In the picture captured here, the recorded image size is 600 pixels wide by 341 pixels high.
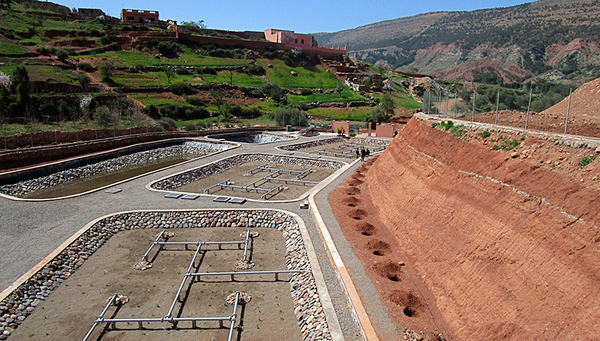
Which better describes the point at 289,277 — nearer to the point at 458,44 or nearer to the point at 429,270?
the point at 429,270

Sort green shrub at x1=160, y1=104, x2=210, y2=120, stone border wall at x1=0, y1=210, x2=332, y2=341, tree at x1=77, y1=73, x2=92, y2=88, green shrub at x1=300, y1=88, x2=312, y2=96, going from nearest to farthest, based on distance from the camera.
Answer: stone border wall at x1=0, y1=210, x2=332, y2=341 → tree at x1=77, y1=73, x2=92, y2=88 → green shrub at x1=160, y1=104, x2=210, y2=120 → green shrub at x1=300, y1=88, x2=312, y2=96

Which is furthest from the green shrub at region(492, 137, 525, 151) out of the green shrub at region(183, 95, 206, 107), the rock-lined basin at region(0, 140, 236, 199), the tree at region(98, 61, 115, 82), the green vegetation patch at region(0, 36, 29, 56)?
the green vegetation patch at region(0, 36, 29, 56)

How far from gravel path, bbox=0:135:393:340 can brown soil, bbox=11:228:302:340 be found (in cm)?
139

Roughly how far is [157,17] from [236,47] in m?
21.8

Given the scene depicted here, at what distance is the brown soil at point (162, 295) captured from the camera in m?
9.45

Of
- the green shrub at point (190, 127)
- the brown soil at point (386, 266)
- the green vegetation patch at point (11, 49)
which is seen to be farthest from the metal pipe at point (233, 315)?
the green vegetation patch at point (11, 49)

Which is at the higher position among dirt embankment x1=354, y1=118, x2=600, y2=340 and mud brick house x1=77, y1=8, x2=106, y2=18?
mud brick house x1=77, y1=8, x2=106, y2=18

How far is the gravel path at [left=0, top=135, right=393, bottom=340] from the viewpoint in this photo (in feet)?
32.4

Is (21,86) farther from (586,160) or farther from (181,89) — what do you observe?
(586,160)

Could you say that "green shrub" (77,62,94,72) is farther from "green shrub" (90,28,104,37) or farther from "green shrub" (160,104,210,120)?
"green shrub" (90,28,104,37)

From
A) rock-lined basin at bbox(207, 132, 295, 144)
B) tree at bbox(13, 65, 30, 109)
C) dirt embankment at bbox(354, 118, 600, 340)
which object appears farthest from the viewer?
rock-lined basin at bbox(207, 132, 295, 144)

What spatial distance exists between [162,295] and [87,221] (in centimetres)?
626

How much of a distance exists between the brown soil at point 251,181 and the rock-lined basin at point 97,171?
5.80 m

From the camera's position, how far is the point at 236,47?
77.8 metres
